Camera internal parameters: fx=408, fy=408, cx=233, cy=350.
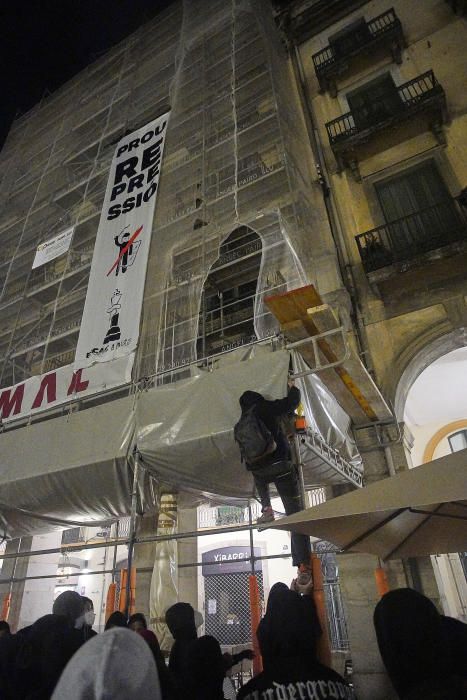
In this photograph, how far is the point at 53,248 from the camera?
859 centimetres

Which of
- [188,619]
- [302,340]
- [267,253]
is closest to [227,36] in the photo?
[267,253]

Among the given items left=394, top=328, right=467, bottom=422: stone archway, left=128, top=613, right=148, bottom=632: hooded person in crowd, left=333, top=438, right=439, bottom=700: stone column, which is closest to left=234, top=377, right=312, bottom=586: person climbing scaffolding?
left=128, top=613, right=148, bottom=632: hooded person in crowd

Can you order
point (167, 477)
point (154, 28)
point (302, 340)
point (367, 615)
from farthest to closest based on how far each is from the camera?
point (154, 28) < point (367, 615) < point (167, 477) < point (302, 340)

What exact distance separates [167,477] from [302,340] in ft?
7.79

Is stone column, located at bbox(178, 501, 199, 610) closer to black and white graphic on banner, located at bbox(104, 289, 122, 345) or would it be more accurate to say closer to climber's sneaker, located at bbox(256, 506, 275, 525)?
black and white graphic on banner, located at bbox(104, 289, 122, 345)

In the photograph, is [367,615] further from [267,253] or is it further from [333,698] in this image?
[267,253]

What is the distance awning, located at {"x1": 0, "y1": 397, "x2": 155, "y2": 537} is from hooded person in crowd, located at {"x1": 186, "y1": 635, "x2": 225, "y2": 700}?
285 cm

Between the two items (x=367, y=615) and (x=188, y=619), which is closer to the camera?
(x=188, y=619)

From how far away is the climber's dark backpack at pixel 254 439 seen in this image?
3.36 meters

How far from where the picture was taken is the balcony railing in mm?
6789

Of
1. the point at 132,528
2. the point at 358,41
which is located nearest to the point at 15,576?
the point at 132,528

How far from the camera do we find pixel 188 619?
9.10ft

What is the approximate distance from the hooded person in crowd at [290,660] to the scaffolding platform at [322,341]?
215 centimetres

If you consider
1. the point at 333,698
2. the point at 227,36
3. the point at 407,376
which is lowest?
the point at 333,698
